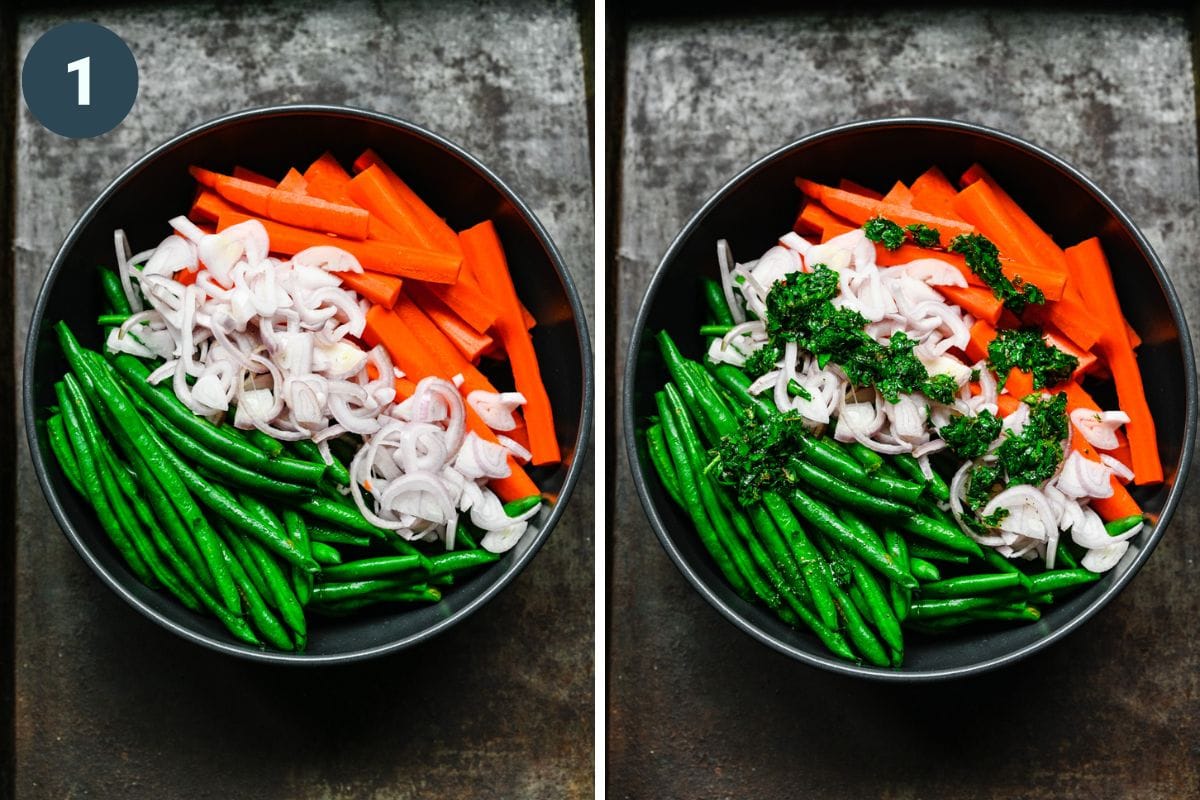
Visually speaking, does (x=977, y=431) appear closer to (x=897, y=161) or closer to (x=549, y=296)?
(x=897, y=161)

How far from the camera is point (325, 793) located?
2672 millimetres

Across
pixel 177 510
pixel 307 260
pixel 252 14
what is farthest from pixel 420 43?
pixel 177 510

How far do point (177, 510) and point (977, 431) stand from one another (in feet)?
5.30

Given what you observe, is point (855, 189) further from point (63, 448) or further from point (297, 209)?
point (63, 448)

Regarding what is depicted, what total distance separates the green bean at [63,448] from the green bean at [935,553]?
173cm

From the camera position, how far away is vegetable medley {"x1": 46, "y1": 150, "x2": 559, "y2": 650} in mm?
2277

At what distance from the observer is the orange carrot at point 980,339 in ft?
7.59

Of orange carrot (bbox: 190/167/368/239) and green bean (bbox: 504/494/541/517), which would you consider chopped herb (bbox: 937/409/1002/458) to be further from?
orange carrot (bbox: 190/167/368/239)

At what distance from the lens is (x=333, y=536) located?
7.61 feet

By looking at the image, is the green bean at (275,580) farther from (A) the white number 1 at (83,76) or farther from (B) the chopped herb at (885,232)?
(B) the chopped herb at (885,232)

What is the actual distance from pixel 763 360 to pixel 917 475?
386 millimetres

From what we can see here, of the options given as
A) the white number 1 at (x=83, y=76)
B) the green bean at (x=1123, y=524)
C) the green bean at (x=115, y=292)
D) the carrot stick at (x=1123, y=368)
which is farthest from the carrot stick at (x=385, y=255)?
the green bean at (x=1123, y=524)

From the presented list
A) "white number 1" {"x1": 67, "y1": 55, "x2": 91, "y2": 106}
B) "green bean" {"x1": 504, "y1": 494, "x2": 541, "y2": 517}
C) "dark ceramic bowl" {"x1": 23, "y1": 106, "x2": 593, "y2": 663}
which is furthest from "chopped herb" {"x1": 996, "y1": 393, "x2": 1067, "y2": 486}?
"white number 1" {"x1": 67, "y1": 55, "x2": 91, "y2": 106}

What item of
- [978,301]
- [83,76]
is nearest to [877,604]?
[978,301]
